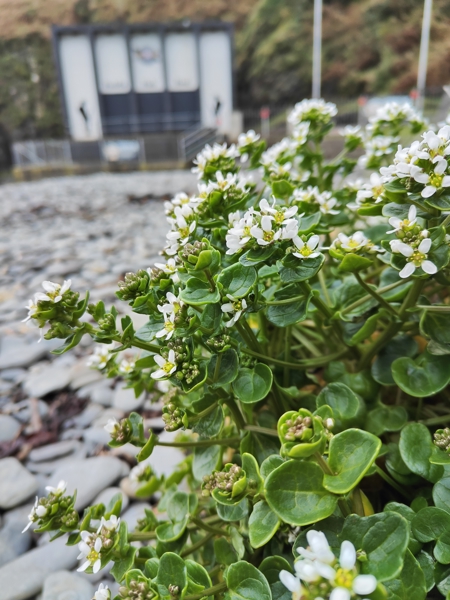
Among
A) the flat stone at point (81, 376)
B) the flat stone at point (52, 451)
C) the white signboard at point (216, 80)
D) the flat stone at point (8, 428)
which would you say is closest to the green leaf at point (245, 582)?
the flat stone at point (52, 451)

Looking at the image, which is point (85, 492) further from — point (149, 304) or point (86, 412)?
point (149, 304)

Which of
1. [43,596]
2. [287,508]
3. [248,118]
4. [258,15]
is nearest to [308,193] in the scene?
[287,508]

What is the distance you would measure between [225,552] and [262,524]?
191 mm

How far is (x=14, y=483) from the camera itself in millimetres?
1363

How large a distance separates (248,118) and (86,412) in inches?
634

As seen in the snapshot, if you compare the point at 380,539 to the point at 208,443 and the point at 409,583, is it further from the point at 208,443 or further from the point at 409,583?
the point at 208,443

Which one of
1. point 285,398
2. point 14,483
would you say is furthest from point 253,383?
point 14,483

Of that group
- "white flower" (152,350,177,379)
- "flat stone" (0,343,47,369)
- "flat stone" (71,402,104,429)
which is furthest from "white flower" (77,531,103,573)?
"flat stone" (0,343,47,369)

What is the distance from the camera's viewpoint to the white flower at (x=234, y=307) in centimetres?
58

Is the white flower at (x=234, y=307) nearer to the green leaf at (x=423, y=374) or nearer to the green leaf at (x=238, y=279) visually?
the green leaf at (x=238, y=279)

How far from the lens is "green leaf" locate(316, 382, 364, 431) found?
0.69 meters

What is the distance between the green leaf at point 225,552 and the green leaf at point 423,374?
339 mm

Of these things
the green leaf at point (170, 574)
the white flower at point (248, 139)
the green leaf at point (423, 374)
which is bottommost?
the green leaf at point (170, 574)

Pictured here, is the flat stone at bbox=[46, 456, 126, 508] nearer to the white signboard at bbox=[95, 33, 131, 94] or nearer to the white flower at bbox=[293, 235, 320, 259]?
the white flower at bbox=[293, 235, 320, 259]
